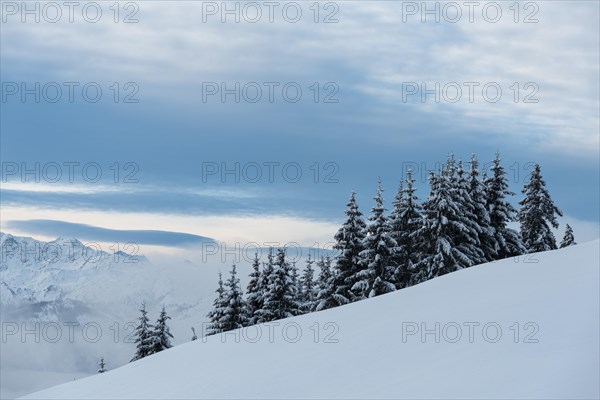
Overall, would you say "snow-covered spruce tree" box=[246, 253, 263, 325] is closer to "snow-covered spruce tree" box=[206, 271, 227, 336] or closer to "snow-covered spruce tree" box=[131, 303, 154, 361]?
"snow-covered spruce tree" box=[206, 271, 227, 336]

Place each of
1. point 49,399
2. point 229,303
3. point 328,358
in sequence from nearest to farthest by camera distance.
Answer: point 328,358, point 49,399, point 229,303

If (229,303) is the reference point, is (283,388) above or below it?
below

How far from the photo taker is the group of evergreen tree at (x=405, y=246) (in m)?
35.3

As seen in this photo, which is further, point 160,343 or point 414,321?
point 160,343

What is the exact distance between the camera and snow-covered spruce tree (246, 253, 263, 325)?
39.4m

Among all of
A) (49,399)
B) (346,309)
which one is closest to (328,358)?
(346,309)

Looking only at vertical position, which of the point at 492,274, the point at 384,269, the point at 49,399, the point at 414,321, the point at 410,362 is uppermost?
the point at 384,269

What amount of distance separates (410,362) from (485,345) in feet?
4.80

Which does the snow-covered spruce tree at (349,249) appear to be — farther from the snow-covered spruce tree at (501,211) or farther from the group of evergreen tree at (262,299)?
the snow-covered spruce tree at (501,211)

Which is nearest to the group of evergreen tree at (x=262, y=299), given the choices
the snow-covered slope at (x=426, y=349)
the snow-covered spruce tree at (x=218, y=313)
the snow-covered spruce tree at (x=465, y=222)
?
the snow-covered spruce tree at (x=218, y=313)

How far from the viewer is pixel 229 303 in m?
39.5

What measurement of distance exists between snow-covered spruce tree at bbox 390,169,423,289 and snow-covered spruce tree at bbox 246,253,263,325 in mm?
8654

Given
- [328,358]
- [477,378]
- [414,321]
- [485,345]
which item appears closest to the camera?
[477,378]

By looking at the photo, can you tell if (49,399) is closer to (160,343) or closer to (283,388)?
(283,388)
